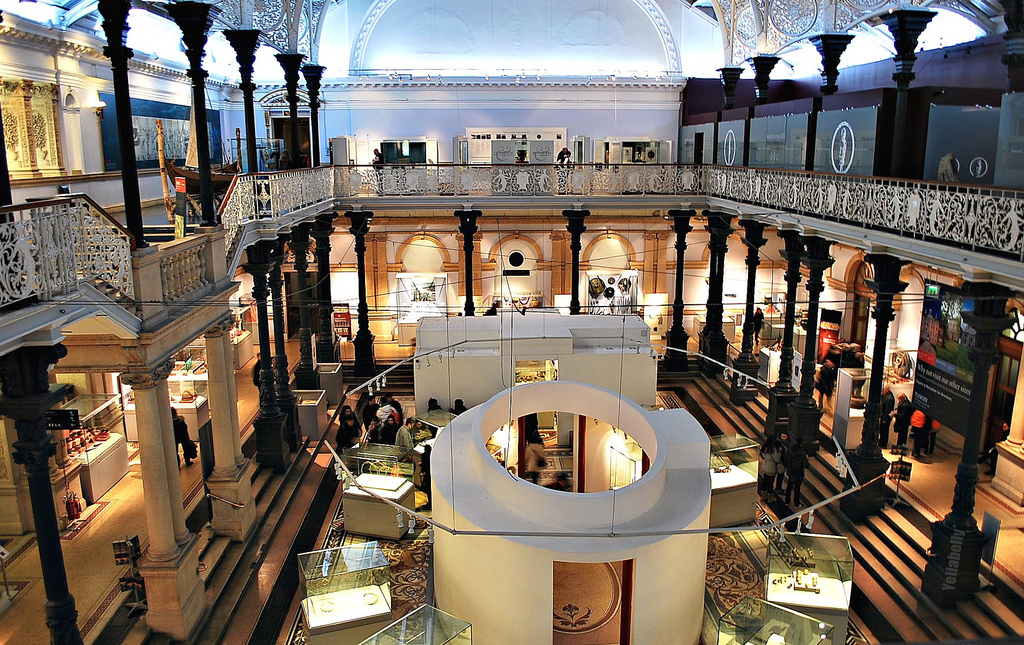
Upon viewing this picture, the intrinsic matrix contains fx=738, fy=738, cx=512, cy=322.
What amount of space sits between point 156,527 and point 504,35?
1812cm

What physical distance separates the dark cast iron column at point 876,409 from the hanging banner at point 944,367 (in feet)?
6.22

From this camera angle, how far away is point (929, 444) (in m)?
12.9

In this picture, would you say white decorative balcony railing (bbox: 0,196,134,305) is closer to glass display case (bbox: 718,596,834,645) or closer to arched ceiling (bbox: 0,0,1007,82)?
glass display case (bbox: 718,596,834,645)

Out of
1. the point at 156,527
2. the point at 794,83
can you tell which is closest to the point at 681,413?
the point at 156,527

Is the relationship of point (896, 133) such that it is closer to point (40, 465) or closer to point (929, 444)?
point (929, 444)

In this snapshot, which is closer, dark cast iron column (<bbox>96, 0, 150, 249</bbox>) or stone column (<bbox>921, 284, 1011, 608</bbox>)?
dark cast iron column (<bbox>96, 0, 150, 249</bbox>)

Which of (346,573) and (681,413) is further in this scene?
(681,413)

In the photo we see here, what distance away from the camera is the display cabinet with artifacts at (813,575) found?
817 cm

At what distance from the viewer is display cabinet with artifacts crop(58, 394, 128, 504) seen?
11.4 meters

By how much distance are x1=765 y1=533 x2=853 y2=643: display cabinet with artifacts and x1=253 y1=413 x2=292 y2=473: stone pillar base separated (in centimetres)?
812

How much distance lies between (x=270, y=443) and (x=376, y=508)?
299cm

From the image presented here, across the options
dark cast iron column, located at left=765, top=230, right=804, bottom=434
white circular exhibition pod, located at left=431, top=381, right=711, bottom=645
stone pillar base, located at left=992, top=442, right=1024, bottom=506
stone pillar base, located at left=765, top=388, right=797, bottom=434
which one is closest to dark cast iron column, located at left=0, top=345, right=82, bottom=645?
white circular exhibition pod, located at left=431, top=381, right=711, bottom=645

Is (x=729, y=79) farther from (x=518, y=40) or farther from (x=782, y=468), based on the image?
(x=782, y=468)

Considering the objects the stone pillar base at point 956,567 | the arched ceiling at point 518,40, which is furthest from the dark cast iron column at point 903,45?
the arched ceiling at point 518,40
